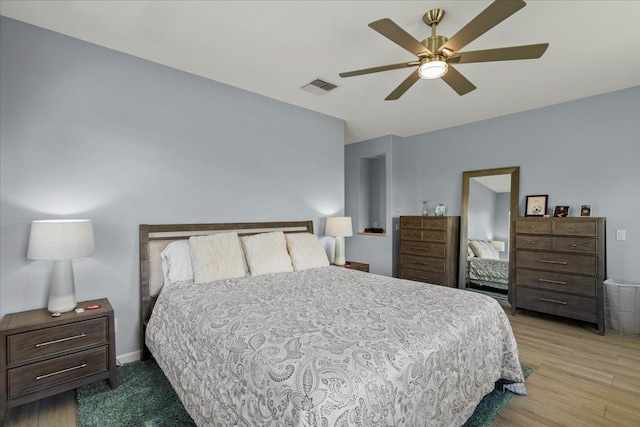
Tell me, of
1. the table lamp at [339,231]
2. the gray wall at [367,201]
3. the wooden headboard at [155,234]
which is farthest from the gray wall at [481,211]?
the wooden headboard at [155,234]

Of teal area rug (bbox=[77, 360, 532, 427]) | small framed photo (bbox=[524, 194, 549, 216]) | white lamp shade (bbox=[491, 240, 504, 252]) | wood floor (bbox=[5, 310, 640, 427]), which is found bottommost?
wood floor (bbox=[5, 310, 640, 427])

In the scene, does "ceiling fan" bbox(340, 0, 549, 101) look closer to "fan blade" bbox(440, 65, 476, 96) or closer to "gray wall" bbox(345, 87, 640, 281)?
"fan blade" bbox(440, 65, 476, 96)

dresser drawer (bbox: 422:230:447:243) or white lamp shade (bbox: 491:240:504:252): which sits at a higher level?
dresser drawer (bbox: 422:230:447:243)

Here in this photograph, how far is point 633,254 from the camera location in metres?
3.26

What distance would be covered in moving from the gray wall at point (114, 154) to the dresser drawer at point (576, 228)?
3395 millimetres

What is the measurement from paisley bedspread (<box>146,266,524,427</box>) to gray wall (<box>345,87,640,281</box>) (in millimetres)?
2603

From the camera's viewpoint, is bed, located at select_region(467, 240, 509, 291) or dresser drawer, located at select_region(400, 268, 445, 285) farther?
dresser drawer, located at select_region(400, 268, 445, 285)

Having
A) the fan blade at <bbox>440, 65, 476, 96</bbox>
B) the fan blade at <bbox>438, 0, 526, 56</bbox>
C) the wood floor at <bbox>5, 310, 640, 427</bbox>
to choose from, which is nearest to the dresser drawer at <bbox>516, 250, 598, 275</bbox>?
the wood floor at <bbox>5, 310, 640, 427</bbox>

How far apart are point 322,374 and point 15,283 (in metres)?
2.46

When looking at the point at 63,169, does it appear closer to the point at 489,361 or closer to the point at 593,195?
the point at 489,361

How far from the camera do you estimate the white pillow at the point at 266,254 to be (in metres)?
2.87

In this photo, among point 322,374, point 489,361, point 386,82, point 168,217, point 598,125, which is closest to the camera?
point 322,374

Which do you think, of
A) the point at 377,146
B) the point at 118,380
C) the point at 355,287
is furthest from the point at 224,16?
the point at 377,146

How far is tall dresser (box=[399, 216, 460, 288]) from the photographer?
4.38m
